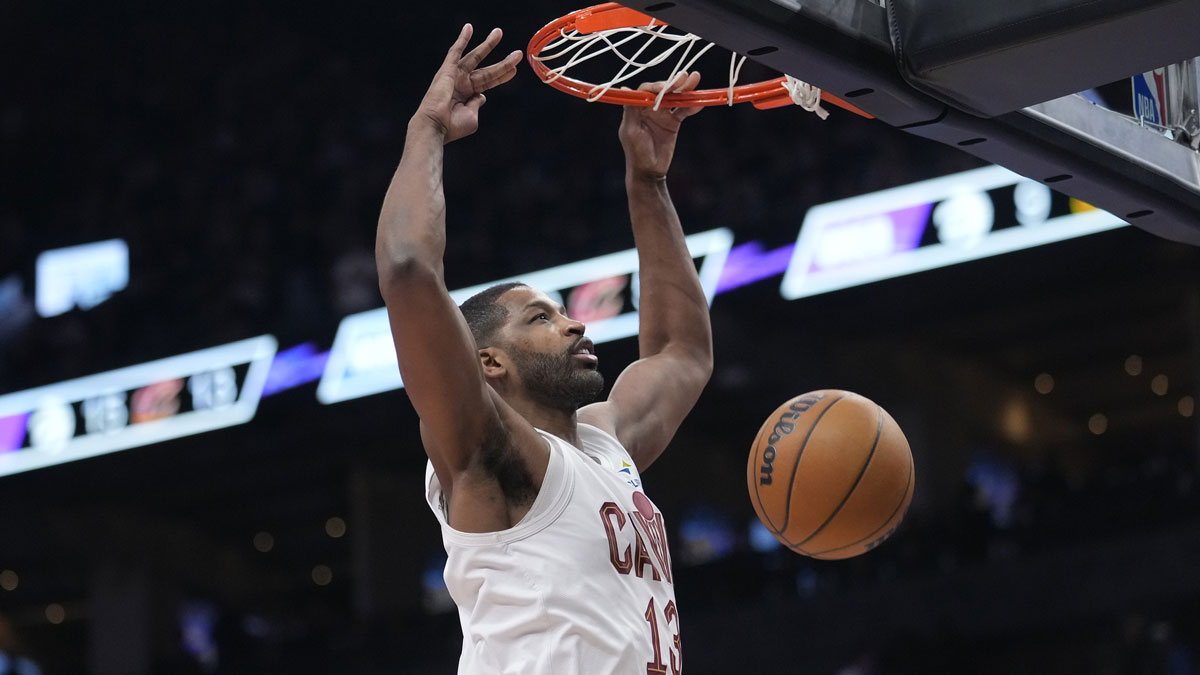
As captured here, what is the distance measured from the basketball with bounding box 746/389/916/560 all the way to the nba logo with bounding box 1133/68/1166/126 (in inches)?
38.1

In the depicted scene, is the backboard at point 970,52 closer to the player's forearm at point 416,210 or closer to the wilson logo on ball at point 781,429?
the player's forearm at point 416,210

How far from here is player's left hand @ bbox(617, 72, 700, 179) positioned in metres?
3.71

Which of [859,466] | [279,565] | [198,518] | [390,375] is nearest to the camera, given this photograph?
[859,466]

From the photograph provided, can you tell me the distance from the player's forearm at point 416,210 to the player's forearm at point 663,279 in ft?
3.38

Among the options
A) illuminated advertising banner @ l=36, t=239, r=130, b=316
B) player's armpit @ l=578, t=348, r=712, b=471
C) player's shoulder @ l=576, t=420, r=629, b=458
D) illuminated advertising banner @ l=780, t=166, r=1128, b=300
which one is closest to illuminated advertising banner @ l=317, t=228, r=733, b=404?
illuminated advertising banner @ l=780, t=166, r=1128, b=300

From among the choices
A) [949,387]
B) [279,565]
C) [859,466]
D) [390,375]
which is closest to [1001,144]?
[859,466]

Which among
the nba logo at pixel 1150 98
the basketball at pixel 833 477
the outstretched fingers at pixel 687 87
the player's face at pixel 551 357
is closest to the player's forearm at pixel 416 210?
the player's face at pixel 551 357

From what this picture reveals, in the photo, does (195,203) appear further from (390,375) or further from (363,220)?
(390,375)

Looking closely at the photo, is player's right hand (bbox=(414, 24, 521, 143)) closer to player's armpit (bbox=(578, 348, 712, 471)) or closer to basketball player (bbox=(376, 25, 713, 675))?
basketball player (bbox=(376, 25, 713, 675))

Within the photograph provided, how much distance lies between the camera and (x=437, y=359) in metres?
2.63

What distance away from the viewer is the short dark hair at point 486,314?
3.16 m

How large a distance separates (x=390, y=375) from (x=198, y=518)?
614 cm

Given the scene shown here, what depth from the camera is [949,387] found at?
50.0 feet

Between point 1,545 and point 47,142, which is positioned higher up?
point 47,142
